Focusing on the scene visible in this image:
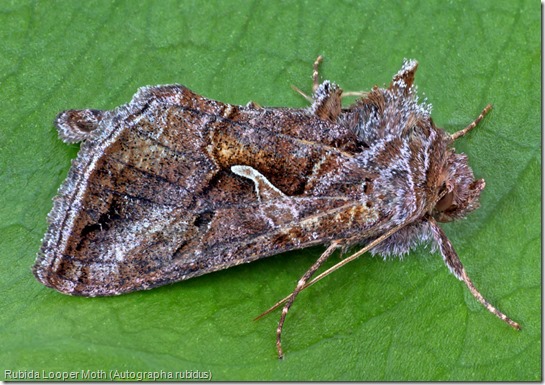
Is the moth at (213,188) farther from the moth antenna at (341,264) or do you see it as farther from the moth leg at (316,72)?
the moth leg at (316,72)

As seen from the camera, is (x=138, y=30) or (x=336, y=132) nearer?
(x=336, y=132)

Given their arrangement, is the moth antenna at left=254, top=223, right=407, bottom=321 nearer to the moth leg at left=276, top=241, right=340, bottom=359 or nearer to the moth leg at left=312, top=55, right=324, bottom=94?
the moth leg at left=276, top=241, right=340, bottom=359

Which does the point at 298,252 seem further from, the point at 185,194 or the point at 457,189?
the point at 457,189

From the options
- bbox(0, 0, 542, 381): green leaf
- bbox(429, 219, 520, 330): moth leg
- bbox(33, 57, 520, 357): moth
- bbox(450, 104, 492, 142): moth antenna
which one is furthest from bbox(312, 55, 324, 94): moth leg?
bbox(429, 219, 520, 330): moth leg

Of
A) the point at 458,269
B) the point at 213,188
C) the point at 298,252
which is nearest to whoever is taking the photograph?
the point at 213,188

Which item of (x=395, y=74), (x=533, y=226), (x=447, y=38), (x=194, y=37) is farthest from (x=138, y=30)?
(x=533, y=226)

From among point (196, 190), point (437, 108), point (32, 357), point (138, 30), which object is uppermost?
point (437, 108)

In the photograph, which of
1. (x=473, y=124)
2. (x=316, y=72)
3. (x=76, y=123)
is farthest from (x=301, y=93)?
(x=76, y=123)

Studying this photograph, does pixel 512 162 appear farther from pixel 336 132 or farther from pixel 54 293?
pixel 54 293
